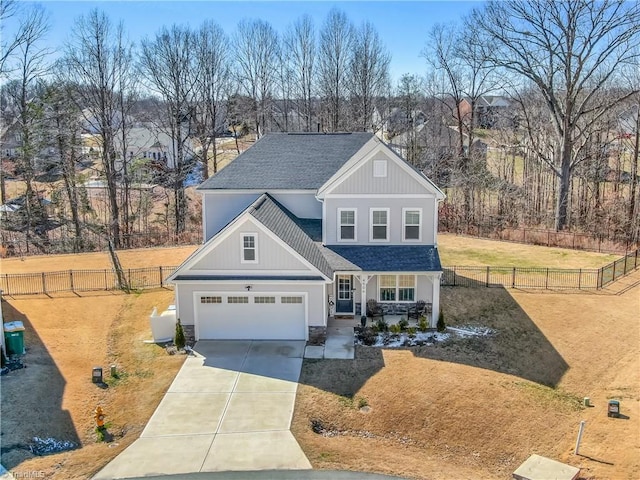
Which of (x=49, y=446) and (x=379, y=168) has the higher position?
(x=379, y=168)

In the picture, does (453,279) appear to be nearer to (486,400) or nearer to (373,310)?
(373,310)

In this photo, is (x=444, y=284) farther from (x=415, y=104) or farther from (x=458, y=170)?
(x=415, y=104)

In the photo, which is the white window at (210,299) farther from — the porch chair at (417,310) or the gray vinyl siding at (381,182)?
the porch chair at (417,310)

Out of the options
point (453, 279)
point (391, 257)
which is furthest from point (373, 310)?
point (453, 279)

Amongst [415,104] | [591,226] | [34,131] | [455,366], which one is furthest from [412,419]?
[415,104]

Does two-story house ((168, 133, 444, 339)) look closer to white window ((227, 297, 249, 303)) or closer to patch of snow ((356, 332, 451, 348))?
white window ((227, 297, 249, 303))

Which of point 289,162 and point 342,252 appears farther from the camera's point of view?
point 289,162

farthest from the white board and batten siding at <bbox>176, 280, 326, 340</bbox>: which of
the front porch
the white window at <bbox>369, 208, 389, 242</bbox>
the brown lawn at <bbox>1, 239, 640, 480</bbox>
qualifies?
the white window at <bbox>369, 208, 389, 242</bbox>
